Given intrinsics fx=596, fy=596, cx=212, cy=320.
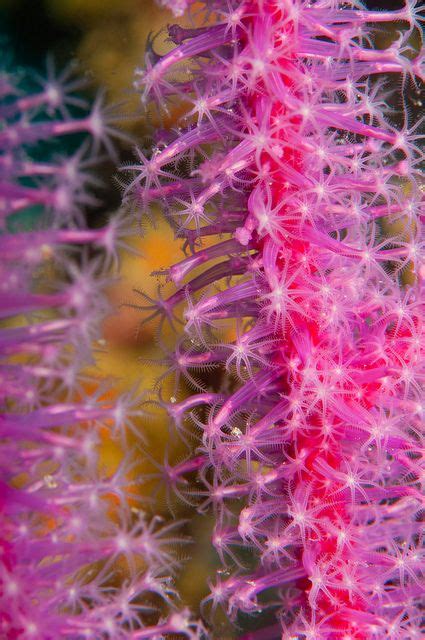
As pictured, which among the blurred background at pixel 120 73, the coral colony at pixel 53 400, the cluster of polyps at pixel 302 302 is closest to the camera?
the coral colony at pixel 53 400

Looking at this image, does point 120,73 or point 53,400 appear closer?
point 53,400

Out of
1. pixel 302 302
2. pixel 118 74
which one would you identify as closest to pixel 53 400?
pixel 302 302

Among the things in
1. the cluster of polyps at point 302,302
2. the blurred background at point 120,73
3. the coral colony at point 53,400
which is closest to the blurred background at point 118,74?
the blurred background at point 120,73

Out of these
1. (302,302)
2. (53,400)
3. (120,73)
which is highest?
(120,73)

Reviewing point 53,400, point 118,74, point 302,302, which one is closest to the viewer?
point 53,400

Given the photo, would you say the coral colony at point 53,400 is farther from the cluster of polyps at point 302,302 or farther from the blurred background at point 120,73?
the blurred background at point 120,73

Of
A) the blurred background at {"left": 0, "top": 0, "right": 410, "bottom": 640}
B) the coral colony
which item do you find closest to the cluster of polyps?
the coral colony

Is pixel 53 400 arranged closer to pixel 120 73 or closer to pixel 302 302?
pixel 302 302

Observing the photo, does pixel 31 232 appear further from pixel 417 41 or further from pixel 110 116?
pixel 417 41
